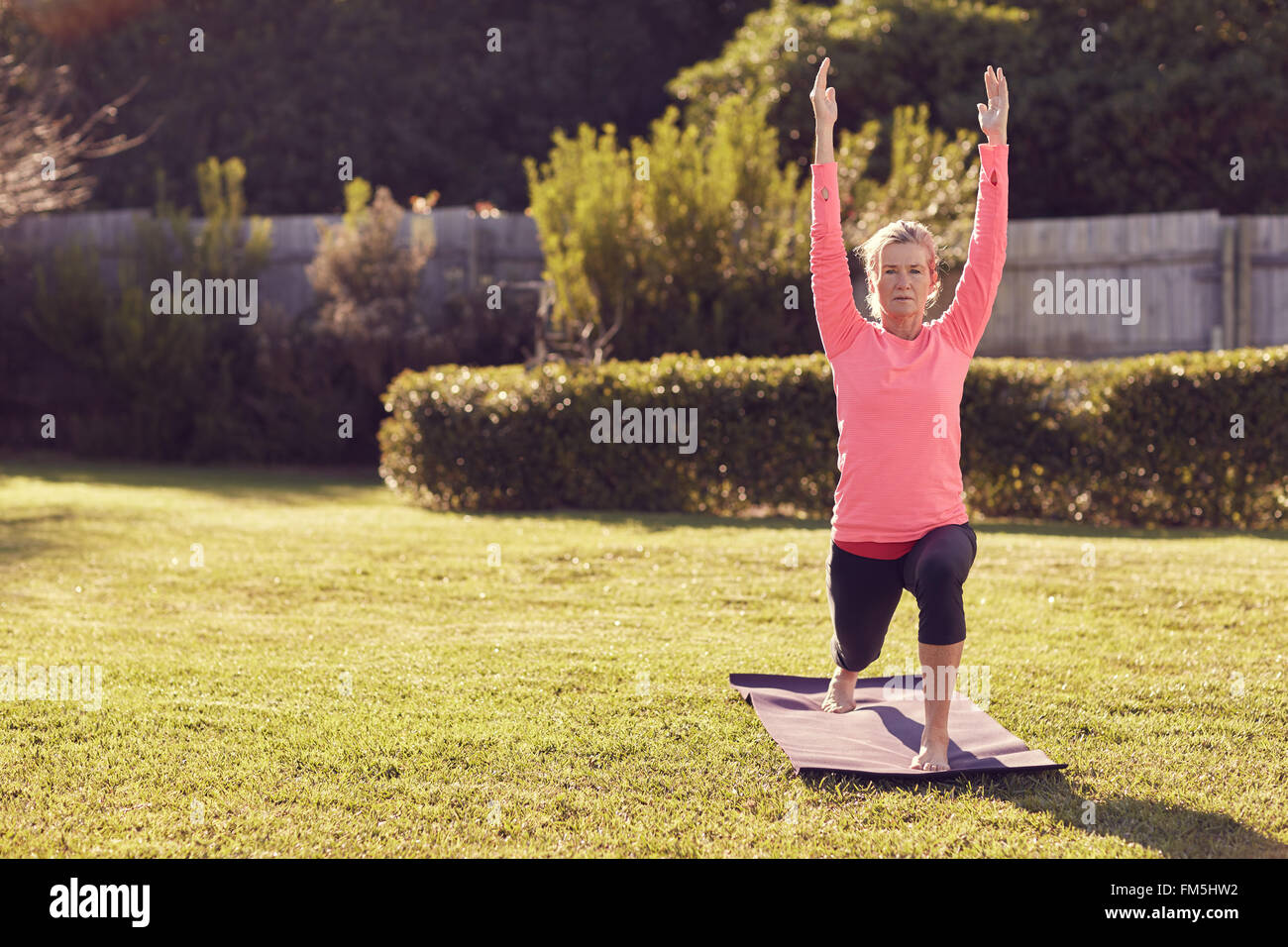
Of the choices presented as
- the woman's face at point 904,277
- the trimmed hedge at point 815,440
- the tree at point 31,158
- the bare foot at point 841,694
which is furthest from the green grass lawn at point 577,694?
the tree at point 31,158

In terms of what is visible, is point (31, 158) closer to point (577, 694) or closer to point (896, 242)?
point (577, 694)

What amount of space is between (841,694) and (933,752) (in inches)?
31.3

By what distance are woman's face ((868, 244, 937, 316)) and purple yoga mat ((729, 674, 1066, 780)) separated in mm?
1499

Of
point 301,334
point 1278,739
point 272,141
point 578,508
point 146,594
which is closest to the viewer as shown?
point 1278,739

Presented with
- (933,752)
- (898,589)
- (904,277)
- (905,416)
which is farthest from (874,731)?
(904,277)

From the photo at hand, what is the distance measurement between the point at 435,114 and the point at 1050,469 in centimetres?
1598

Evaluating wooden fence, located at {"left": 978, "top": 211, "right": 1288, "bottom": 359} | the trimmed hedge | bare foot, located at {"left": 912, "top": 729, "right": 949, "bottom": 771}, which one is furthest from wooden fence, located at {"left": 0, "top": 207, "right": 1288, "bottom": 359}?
bare foot, located at {"left": 912, "top": 729, "right": 949, "bottom": 771}

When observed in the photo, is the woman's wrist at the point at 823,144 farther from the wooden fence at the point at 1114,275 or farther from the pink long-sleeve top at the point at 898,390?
the wooden fence at the point at 1114,275

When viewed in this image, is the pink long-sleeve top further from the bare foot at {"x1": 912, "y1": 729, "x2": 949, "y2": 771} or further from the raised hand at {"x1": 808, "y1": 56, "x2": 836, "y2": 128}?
the bare foot at {"x1": 912, "y1": 729, "x2": 949, "y2": 771}

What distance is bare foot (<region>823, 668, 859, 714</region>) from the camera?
4840 mm

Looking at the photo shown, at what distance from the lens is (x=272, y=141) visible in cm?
2214

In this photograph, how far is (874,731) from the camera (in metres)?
4.59

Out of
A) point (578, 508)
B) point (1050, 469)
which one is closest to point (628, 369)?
point (578, 508)
